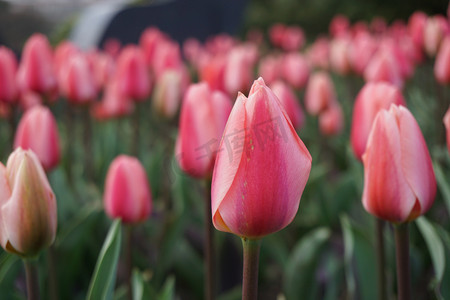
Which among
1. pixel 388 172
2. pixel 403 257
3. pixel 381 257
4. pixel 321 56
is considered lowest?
pixel 321 56

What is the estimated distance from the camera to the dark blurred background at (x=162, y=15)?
4.99 m

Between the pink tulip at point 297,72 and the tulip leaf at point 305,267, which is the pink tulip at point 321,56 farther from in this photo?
the tulip leaf at point 305,267

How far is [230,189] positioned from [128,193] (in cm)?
50

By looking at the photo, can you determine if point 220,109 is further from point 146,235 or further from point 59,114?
point 59,114

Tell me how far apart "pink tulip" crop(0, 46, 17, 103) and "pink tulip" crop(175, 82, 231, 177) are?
2.55 ft

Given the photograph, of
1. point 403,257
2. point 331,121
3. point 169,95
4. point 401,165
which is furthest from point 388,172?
point 331,121

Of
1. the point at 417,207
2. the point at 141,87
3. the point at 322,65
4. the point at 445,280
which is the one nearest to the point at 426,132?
the point at 141,87

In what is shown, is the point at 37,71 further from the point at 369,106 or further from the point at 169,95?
the point at 369,106

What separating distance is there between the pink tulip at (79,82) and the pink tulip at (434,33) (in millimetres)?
1248

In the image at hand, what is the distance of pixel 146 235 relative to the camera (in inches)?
61.4

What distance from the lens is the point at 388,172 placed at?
1.93 feet

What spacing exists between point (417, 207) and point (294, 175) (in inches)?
7.5

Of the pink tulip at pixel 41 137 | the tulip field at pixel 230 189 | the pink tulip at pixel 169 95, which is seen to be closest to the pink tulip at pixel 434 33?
the tulip field at pixel 230 189

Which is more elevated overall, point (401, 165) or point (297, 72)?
point (401, 165)
